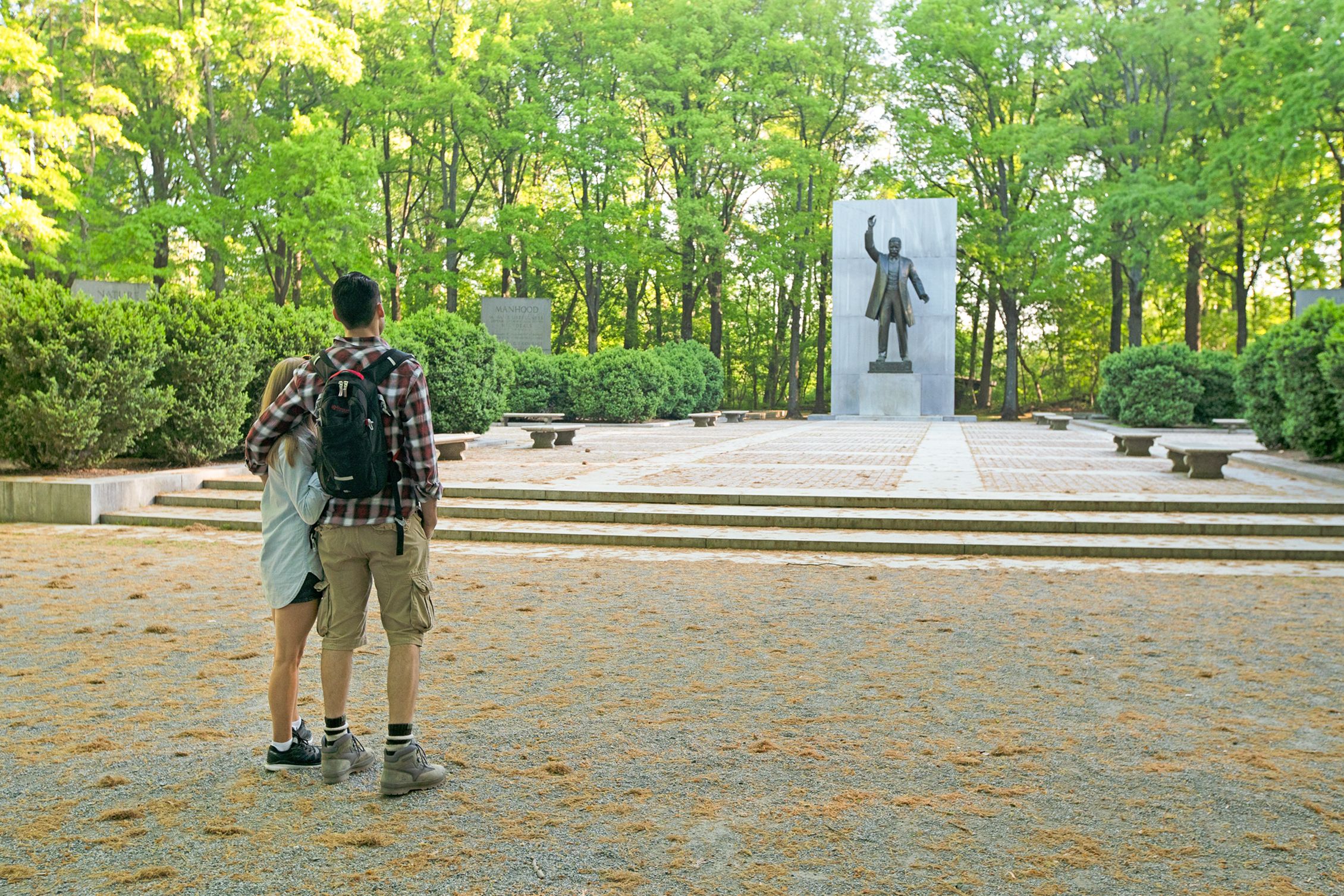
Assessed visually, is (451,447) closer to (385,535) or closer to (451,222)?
(385,535)

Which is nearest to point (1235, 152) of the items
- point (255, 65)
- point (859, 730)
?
point (255, 65)

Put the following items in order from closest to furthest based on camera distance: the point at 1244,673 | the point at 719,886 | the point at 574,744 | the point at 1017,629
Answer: the point at 719,886
the point at 574,744
the point at 1244,673
the point at 1017,629

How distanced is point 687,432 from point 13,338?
15.8 m

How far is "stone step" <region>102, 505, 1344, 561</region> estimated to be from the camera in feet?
29.6

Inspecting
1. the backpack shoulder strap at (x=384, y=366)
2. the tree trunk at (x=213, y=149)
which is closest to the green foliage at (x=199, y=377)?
the backpack shoulder strap at (x=384, y=366)

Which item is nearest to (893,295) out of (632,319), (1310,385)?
(632,319)

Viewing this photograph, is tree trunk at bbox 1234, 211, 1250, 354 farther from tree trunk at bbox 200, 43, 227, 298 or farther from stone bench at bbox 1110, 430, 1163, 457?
tree trunk at bbox 200, 43, 227, 298

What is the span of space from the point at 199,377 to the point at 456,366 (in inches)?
209

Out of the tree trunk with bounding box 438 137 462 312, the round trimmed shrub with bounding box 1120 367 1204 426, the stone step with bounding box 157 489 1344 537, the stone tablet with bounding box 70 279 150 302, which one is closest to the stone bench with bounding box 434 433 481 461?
the stone step with bounding box 157 489 1344 537

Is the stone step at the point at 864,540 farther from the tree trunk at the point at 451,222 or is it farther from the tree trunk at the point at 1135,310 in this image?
the tree trunk at the point at 1135,310

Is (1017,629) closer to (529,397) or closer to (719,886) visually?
(719,886)

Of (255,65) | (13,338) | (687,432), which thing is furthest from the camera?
(255,65)

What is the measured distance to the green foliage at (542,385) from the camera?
2909 cm

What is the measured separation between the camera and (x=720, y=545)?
9.70 metres
